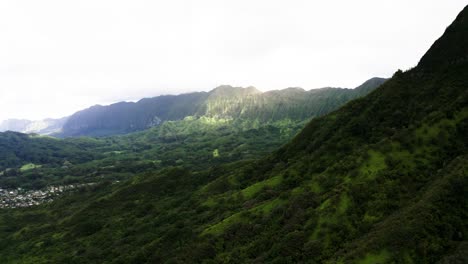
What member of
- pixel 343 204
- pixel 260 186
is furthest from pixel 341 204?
pixel 260 186

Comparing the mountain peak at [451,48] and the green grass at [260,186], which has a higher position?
the mountain peak at [451,48]

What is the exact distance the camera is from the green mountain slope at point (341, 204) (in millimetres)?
50656

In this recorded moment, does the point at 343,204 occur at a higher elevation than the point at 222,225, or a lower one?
higher

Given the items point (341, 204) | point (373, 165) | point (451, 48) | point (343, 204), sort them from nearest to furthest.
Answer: point (343, 204), point (341, 204), point (373, 165), point (451, 48)

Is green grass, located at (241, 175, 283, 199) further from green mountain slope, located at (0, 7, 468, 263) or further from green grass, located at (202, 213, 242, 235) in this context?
green grass, located at (202, 213, 242, 235)

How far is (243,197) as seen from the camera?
110 meters

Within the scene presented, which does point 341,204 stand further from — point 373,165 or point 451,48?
point 451,48

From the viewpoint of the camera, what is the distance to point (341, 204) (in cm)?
6512

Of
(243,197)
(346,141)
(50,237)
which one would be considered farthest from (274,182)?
(50,237)

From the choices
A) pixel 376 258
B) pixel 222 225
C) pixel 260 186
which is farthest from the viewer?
pixel 260 186

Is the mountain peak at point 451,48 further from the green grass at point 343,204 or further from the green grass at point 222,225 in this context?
the green grass at point 222,225

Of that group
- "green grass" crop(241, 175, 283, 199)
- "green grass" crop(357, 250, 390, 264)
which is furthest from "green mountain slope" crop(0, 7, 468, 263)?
"green grass" crop(241, 175, 283, 199)

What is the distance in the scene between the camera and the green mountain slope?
50656 millimetres

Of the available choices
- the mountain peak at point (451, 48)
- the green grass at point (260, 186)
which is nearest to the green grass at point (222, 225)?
the green grass at point (260, 186)
